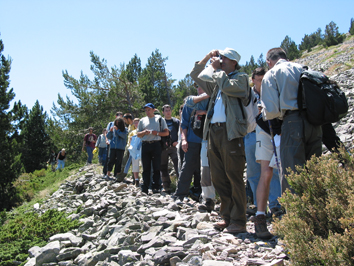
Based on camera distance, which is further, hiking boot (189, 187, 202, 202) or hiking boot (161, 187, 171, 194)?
hiking boot (161, 187, 171, 194)

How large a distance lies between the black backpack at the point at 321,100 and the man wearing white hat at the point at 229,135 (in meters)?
0.76

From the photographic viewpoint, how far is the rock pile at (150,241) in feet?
10.4

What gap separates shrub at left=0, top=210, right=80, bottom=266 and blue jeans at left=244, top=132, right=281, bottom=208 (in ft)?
12.6

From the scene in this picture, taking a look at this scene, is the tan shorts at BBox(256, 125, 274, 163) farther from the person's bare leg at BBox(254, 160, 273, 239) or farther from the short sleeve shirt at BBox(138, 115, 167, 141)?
the short sleeve shirt at BBox(138, 115, 167, 141)

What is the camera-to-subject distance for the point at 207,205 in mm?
5438

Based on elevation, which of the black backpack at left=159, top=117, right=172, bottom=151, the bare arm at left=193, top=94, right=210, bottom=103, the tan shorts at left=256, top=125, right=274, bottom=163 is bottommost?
the tan shorts at left=256, top=125, right=274, bottom=163

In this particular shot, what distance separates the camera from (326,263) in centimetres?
199

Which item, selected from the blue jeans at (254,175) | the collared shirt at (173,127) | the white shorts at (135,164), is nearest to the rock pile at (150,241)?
the blue jeans at (254,175)

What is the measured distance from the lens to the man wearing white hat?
3.78 m

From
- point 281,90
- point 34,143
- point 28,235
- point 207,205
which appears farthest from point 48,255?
point 34,143

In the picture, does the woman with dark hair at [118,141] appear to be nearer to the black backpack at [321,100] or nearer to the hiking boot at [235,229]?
the hiking boot at [235,229]

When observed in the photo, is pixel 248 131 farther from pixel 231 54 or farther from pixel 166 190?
pixel 166 190

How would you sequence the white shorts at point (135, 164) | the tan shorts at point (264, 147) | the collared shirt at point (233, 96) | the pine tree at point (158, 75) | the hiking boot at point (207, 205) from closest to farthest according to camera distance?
the collared shirt at point (233, 96) → the tan shorts at point (264, 147) → the hiking boot at point (207, 205) → the white shorts at point (135, 164) → the pine tree at point (158, 75)

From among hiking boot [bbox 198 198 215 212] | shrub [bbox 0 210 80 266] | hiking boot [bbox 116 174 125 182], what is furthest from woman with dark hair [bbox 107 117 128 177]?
hiking boot [bbox 198 198 215 212]
